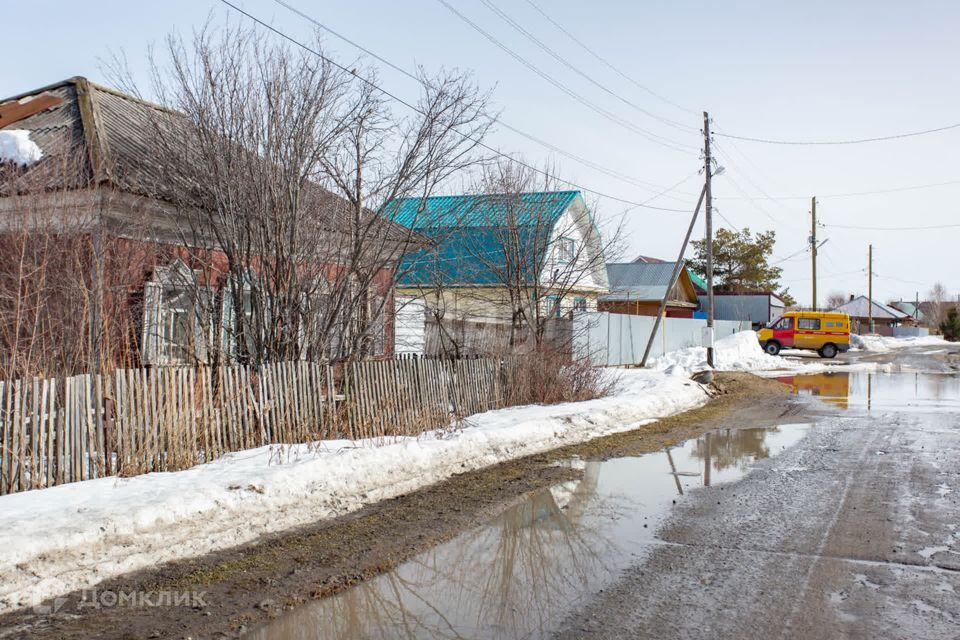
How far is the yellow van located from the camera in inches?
1650

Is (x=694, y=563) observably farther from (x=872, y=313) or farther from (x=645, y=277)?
(x=872, y=313)

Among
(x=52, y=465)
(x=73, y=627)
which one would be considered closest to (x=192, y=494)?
(x=52, y=465)

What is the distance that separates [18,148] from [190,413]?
6007 mm

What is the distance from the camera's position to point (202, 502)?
259 inches

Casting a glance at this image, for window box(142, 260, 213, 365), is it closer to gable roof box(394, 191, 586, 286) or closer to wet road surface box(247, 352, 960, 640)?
wet road surface box(247, 352, 960, 640)

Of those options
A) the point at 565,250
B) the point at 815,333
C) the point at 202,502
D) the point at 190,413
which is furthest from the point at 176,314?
the point at 815,333

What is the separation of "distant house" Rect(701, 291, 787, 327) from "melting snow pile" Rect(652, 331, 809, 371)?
25071 millimetres

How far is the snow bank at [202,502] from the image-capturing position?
5.35m

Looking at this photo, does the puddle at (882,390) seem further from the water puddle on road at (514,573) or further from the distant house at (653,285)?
the distant house at (653,285)

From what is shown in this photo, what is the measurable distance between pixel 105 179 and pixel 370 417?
4.74 m

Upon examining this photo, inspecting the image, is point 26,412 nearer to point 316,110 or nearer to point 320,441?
point 320,441

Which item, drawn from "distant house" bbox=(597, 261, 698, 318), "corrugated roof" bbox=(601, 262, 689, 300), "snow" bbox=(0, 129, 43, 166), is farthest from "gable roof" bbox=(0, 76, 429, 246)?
"corrugated roof" bbox=(601, 262, 689, 300)

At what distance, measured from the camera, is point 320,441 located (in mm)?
9305

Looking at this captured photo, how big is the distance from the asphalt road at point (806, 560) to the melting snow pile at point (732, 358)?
1920 centimetres
